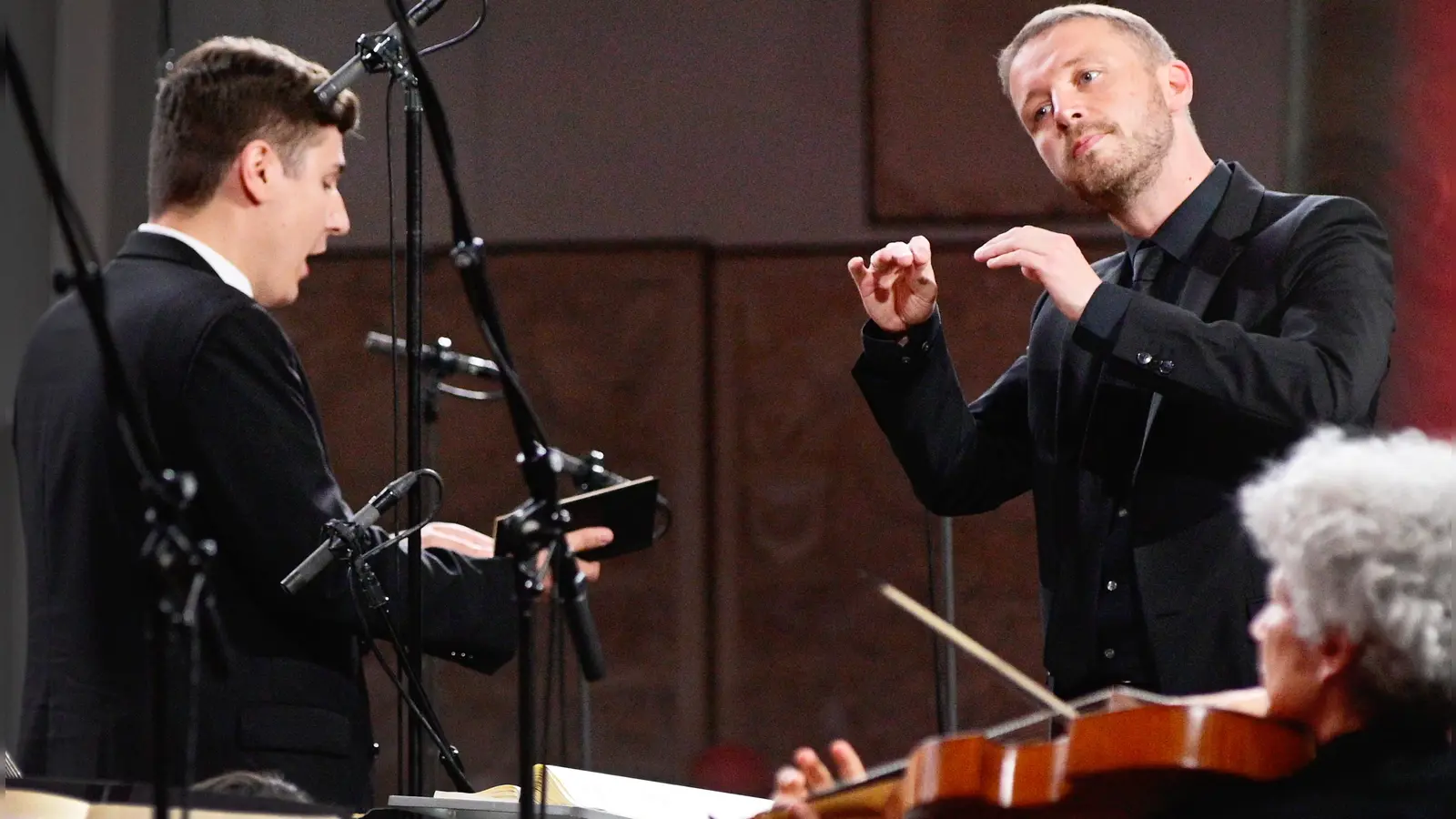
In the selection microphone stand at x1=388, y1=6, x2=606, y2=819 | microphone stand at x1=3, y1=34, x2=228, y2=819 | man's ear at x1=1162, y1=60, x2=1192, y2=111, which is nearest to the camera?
microphone stand at x1=3, y1=34, x2=228, y2=819

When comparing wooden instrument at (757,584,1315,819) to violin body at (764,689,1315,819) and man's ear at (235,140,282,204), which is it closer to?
violin body at (764,689,1315,819)

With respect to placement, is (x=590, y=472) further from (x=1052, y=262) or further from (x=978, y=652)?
(x=978, y=652)

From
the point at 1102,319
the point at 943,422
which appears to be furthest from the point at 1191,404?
the point at 943,422

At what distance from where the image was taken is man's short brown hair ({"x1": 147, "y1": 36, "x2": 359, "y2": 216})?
7.56 feet

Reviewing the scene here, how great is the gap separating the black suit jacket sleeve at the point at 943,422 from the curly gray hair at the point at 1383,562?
972 mm

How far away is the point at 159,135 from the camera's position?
2.35 metres

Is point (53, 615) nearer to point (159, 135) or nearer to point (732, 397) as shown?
point (159, 135)

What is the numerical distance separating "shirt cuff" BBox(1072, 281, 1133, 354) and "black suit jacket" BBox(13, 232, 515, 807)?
2.97 feet

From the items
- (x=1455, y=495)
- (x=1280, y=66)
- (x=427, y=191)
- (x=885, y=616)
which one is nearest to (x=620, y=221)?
(x=427, y=191)

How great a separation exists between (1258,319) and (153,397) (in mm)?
1387

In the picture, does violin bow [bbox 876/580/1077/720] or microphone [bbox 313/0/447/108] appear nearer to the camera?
violin bow [bbox 876/580/1077/720]

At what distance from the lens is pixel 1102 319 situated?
2023 millimetres

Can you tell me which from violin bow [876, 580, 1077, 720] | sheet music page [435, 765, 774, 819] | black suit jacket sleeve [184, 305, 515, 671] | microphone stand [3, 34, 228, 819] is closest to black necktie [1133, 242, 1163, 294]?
violin bow [876, 580, 1077, 720]

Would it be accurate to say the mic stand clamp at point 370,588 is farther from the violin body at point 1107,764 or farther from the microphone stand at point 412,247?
the violin body at point 1107,764
